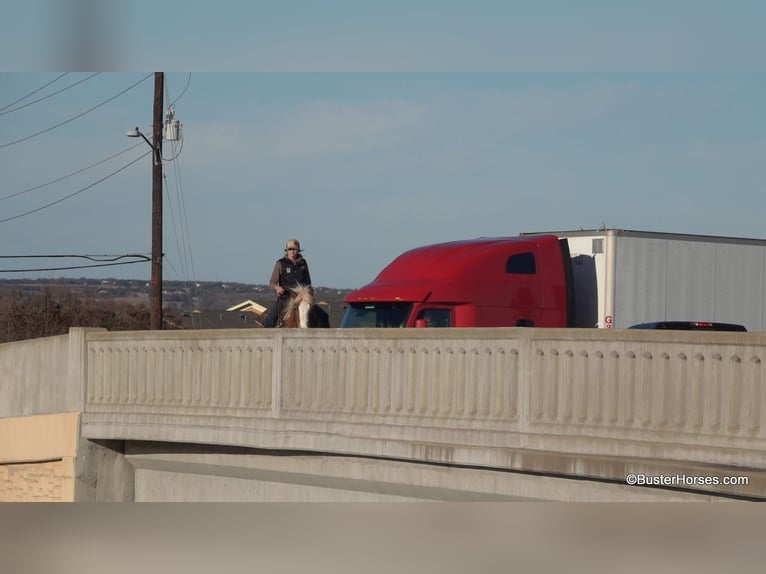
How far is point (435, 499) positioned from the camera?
13.5 metres

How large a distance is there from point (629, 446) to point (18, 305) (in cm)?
4513

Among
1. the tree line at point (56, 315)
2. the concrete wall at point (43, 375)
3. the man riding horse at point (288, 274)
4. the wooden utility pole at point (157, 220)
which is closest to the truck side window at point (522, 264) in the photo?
the man riding horse at point (288, 274)

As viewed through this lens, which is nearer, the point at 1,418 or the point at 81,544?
the point at 81,544

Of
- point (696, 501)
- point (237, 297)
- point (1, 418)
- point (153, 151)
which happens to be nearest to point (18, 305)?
point (237, 297)

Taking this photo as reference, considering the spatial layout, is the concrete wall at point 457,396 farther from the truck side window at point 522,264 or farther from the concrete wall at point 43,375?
the truck side window at point 522,264

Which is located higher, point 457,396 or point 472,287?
point 472,287

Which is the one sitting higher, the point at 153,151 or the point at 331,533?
the point at 153,151

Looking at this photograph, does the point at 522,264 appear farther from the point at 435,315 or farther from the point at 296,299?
the point at 296,299

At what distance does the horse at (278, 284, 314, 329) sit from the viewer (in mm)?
17250

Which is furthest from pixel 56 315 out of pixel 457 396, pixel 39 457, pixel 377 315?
pixel 457 396

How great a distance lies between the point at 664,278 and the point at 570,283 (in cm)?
186

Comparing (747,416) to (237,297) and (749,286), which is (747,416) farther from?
(237,297)

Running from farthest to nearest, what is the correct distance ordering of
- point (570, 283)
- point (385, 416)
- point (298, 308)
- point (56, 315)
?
1. point (56, 315)
2. point (570, 283)
3. point (298, 308)
4. point (385, 416)

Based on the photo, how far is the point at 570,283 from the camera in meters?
20.5
